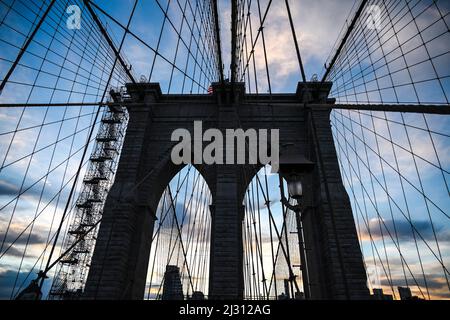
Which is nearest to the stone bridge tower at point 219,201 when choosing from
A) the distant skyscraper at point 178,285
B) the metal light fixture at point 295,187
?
the distant skyscraper at point 178,285

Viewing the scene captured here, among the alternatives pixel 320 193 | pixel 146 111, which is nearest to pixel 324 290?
pixel 320 193

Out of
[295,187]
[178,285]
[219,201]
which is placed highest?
[219,201]

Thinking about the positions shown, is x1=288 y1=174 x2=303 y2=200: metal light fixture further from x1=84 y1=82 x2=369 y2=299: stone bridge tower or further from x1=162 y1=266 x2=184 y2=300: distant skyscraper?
x1=162 y1=266 x2=184 y2=300: distant skyscraper

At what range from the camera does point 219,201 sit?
466 inches

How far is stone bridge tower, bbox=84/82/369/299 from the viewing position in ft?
33.5

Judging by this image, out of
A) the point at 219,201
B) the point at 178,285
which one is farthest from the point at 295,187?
the point at 178,285

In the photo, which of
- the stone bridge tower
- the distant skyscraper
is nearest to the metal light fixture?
the stone bridge tower

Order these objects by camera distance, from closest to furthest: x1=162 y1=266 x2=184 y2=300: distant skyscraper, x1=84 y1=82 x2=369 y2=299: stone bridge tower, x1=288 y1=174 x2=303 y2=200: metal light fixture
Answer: x1=288 y1=174 x2=303 y2=200: metal light fixture
x1=84 y1=82 x2=369 y2=299: stone bridge tower
x1=162 y1=266 x2=184 y2=300: distant skyscraper

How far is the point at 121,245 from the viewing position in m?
11.0

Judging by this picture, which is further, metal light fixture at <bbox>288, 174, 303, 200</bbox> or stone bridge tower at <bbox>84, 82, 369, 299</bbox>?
stone bridge tower at <bbox>84, 82, 369, 299</bbox>

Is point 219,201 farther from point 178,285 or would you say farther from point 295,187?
point 178,285

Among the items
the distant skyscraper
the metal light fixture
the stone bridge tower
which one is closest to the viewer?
the metal light fixture

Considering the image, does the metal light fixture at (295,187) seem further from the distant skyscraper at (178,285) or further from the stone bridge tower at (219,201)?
the distant skyscraper at (178,285)
